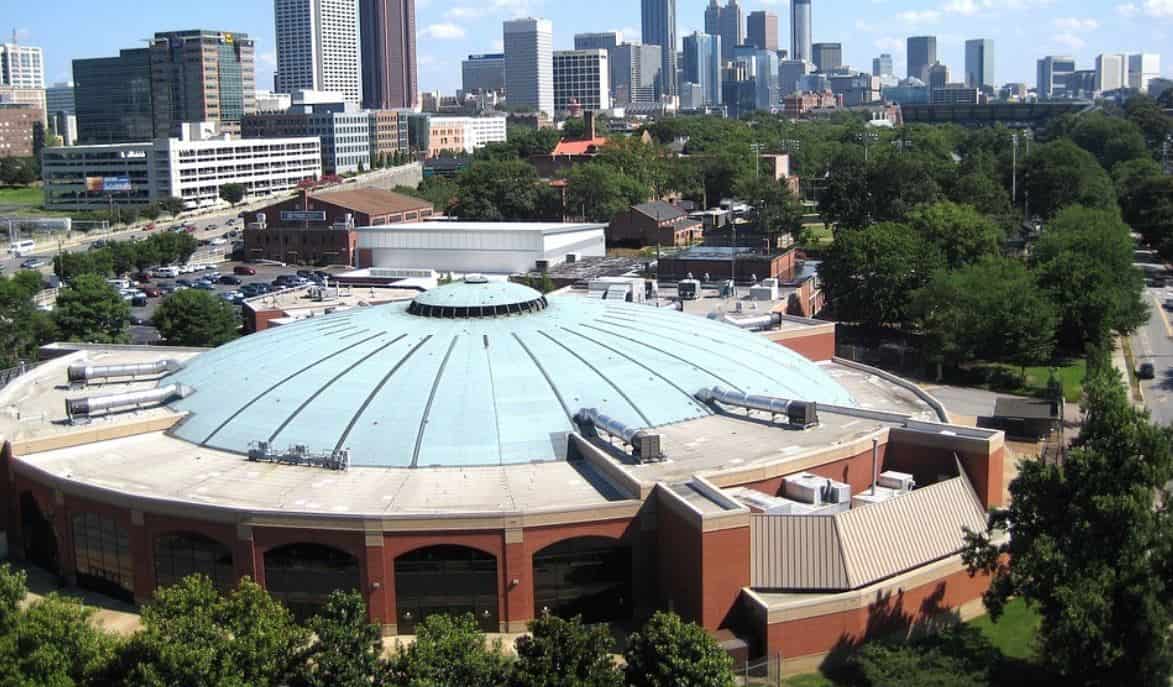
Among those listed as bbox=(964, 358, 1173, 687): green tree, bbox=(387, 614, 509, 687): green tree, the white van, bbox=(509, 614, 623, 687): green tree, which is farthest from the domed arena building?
the white van

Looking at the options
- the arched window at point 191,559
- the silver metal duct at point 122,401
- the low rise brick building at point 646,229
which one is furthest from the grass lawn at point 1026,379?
the low rise brick building at point 646,229

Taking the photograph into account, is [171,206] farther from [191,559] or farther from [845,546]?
[845,546]

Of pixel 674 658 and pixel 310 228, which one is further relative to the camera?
pixel 310 228

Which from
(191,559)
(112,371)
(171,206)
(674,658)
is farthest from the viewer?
(171,206)

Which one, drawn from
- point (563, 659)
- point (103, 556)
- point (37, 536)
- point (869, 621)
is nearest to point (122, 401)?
point (37, 536)

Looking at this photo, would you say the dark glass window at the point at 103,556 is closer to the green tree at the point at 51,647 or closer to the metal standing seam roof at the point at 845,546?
the green tree at the point at 51,647

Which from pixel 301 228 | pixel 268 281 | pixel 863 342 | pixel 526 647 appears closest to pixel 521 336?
pixel 526 647

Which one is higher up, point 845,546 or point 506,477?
point 506,477
